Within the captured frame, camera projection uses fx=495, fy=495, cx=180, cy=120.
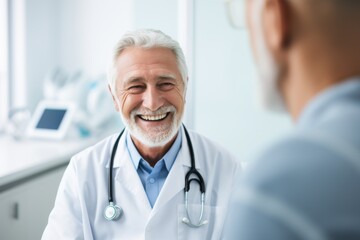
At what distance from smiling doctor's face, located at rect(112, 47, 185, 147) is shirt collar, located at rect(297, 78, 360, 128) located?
98cm

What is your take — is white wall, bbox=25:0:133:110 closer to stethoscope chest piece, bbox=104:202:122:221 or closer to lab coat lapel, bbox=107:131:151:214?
lab coat lapel, bbox=107:131:151:214

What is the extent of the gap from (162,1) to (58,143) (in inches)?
35.7

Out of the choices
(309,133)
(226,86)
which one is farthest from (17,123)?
(309,133)

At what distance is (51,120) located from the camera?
2672 millimetres

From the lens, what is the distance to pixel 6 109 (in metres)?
2.86

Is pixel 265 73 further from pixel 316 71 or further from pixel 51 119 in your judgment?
pixel 51 119

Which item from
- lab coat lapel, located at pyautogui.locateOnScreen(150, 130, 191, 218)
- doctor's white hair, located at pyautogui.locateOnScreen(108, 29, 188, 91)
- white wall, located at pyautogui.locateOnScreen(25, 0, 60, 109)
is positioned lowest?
lab coat lapel, located at pyautogui.locateOnScreen(150, 130, 191, 218)

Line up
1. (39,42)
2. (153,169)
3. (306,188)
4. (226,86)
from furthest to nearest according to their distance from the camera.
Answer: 1. (39,42)
2. (226,86)
3. (153,169)
4. (306,188)

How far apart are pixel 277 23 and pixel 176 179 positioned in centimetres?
94

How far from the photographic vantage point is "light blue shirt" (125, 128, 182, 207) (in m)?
1.47

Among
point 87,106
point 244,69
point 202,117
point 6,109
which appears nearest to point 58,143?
point 87,106

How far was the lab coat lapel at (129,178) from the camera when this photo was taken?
141cm

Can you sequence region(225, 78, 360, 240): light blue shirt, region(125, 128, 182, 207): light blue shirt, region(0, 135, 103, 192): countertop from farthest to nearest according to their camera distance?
region(0, 135, 103, 192): countertop < region(125, 128, 182, 207): light blue shirt < region(225, 78, 360, 240): light blue shirt

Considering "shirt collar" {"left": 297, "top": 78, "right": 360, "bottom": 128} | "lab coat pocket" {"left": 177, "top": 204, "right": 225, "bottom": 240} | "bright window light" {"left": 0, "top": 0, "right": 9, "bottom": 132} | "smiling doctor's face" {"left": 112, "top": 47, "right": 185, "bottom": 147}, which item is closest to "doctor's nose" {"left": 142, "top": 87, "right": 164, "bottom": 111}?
"smiling doctor's face" {"left": 112, "top": 47, "right": 185, "bottom": 147}
